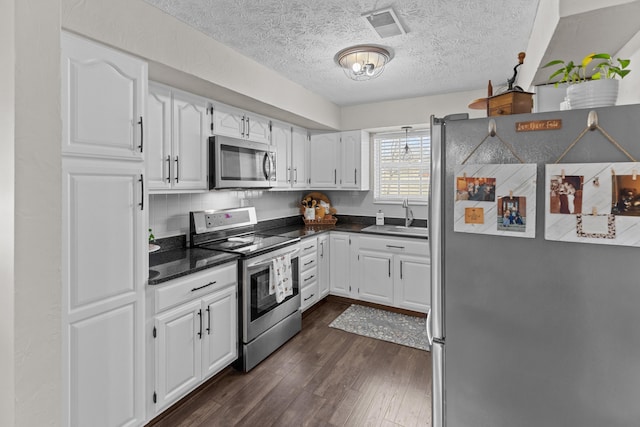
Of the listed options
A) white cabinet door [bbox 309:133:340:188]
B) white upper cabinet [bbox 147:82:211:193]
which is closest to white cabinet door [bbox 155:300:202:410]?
white upper cabinet [bbox 147:82:211:193]

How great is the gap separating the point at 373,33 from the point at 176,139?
5.05ft

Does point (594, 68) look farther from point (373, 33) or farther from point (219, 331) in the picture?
point (219, 331)

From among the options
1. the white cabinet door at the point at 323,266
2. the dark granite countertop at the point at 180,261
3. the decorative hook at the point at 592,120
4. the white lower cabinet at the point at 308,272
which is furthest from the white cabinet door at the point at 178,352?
the decorative hook at the point at 592,120

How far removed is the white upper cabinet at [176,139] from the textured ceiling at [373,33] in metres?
0.51

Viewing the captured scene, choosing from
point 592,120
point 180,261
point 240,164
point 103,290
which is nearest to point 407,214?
point 240,164

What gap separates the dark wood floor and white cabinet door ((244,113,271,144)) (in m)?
1.95

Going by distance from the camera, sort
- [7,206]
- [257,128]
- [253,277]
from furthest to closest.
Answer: [257,128] < [253,277] < [7,206]

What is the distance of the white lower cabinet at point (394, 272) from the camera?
11.0 feet

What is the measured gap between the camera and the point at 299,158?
3822mm

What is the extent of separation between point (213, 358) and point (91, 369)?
31.7 inches

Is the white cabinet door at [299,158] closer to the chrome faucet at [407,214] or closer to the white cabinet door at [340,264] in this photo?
the white cabinet door at [340,264]

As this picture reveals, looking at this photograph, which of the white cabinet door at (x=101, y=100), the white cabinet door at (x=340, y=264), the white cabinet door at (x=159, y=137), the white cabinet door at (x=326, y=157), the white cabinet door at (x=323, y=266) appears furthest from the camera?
the white cabinet door at (x=326, y=157)

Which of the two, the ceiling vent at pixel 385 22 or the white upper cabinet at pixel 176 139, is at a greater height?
the ceiling vent at pixel 385 22

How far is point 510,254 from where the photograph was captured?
1087 mm
